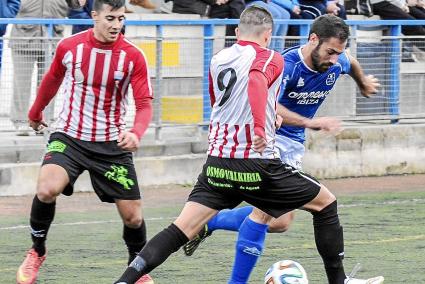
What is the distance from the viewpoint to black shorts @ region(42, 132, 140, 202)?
864cm

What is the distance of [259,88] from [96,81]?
160 cm

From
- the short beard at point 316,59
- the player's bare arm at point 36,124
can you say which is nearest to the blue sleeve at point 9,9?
the player's bare arm at point 36,124

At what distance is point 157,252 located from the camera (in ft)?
24.6

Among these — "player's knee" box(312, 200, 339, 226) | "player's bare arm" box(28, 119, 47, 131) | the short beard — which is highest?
the short beard

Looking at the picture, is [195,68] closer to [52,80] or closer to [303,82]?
[52,80]

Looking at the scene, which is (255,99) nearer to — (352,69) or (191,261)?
(352,69)

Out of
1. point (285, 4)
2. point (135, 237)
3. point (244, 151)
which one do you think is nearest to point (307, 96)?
point (244, 151)

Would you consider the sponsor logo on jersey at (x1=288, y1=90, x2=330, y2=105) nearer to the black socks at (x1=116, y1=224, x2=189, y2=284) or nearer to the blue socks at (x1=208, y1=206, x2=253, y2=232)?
the blue socks at (x1=208, y1=206, x2=253, y2=232)

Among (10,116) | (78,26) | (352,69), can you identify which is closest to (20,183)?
(10,116)

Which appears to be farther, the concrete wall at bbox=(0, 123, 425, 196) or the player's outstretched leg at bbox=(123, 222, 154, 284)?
the concrete wall at bbox=(0, 123, 425, 196)

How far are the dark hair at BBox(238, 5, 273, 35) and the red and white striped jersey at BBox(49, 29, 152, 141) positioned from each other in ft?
3.44

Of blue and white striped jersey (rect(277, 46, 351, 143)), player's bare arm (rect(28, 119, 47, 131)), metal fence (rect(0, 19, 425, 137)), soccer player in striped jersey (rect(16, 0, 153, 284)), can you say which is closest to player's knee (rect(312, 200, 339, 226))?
blue and white striped jersey (rect(277, 46, 351, 143))

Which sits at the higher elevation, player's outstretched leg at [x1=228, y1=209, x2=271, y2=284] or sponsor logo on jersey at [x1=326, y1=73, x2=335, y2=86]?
sponsor logo on jersey at [x1=326, y1=73, x2=335, y2=86]

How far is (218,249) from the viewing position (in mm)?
10281
